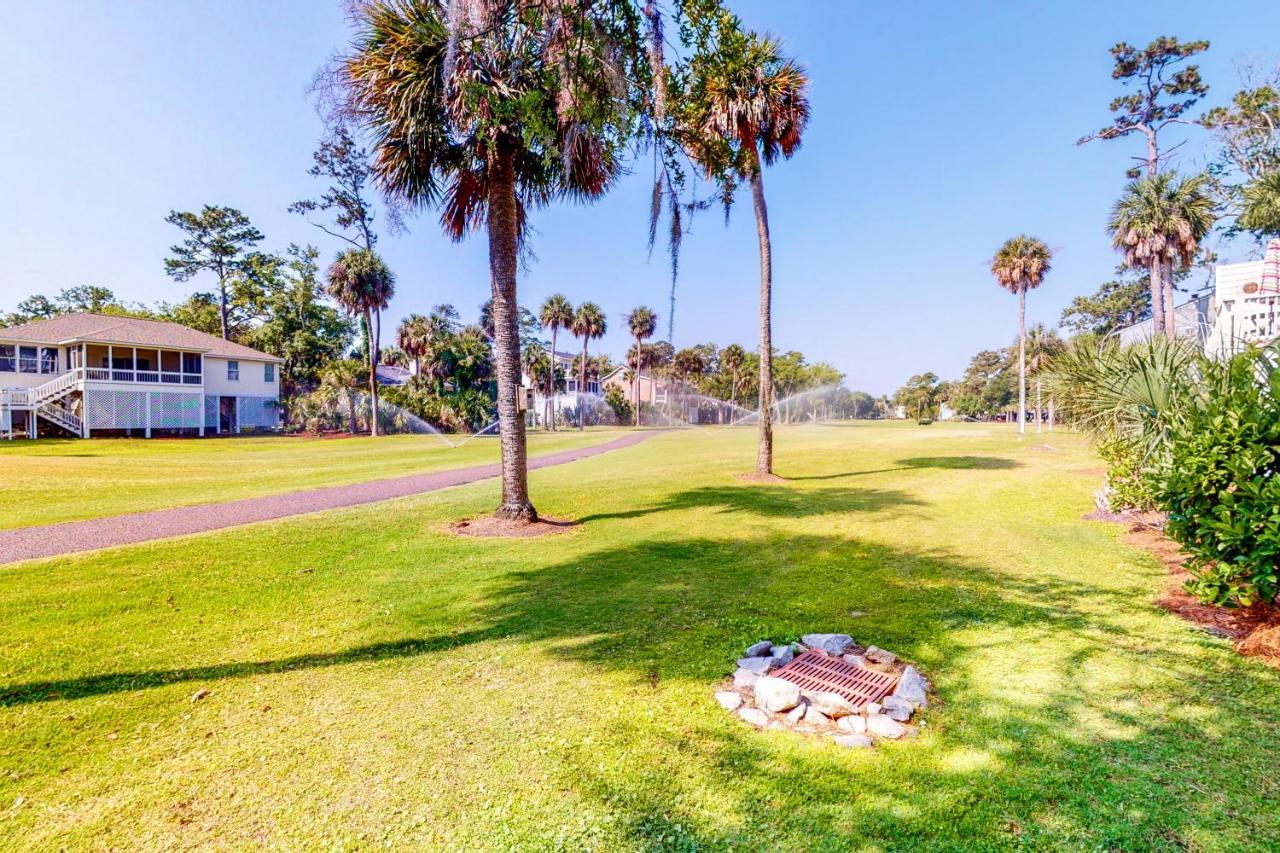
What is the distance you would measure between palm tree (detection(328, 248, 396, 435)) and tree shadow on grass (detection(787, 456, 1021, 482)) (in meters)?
32.3

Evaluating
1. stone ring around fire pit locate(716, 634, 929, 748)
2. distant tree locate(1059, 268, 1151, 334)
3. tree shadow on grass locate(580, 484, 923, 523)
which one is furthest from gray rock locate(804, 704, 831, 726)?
distant tree locate(1059, 268, 1151, 334)

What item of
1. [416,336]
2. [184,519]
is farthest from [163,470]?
[416,336]

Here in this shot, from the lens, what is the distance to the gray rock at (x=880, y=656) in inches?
175

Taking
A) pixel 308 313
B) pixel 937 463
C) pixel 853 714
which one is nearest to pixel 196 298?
pixel 308 313

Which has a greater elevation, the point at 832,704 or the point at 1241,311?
the point at 1241,311

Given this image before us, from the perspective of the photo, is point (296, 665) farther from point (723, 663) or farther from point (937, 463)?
point (937, 463)

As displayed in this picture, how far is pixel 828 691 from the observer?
388 centimetres

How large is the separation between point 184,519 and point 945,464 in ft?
68.2

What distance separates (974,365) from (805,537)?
12563cm

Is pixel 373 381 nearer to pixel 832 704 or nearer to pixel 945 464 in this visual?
pixel 945 464

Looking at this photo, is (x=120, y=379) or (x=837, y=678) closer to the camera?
(x=837, y=678)

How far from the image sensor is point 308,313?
48.8m

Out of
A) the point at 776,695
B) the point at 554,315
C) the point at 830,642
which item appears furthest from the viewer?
the point at 554,315

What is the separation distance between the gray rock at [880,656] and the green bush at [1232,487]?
2568 mm
